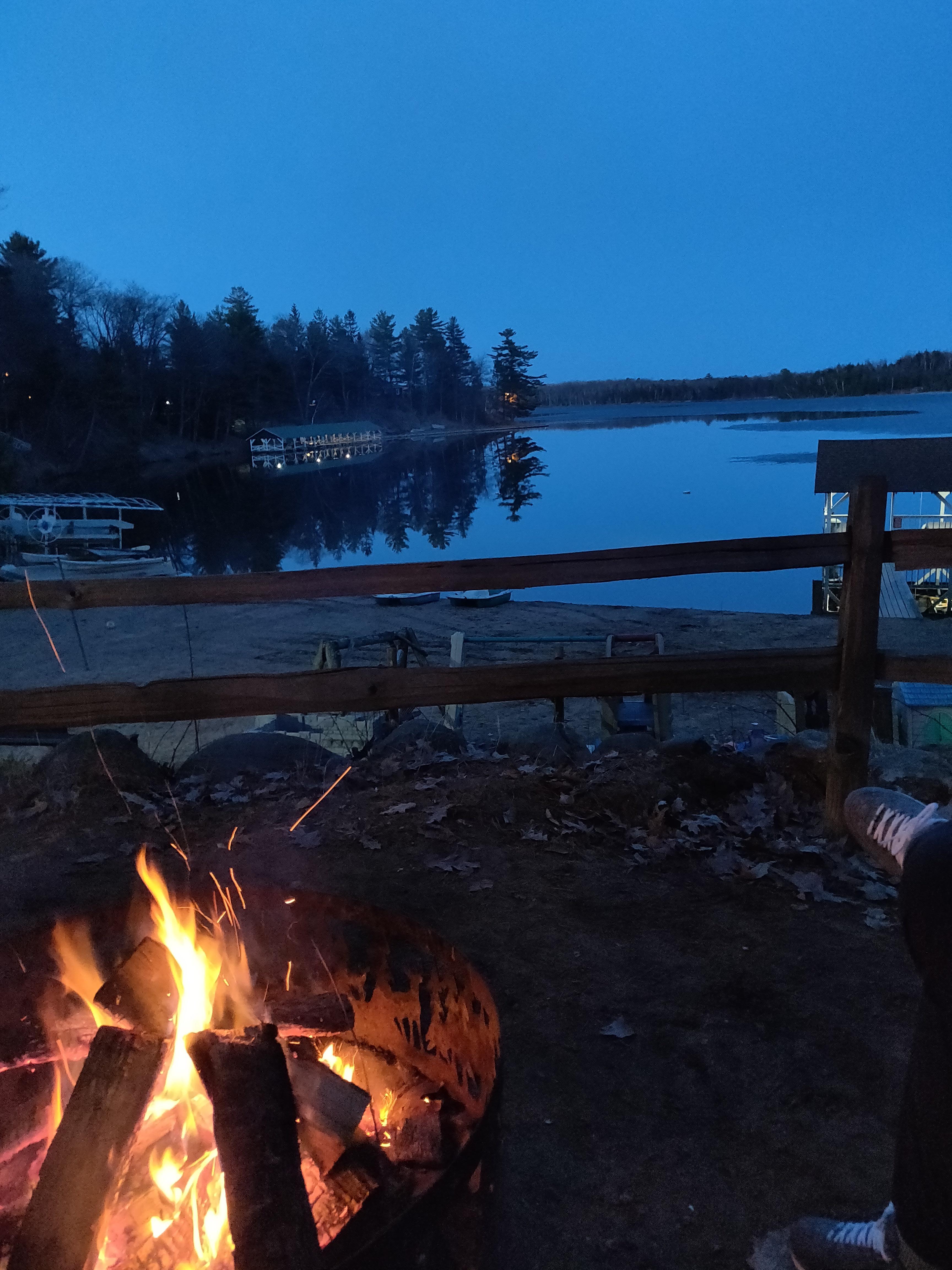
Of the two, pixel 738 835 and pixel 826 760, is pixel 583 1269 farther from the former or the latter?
pixel 826 760

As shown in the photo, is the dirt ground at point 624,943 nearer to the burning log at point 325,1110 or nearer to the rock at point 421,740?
the rock at point 421,740

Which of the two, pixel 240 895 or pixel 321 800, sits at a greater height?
pixel 240 895

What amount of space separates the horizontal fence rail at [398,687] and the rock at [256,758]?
55.3 inches

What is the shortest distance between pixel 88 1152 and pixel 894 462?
24194mm

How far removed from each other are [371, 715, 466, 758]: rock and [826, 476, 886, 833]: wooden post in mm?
2465

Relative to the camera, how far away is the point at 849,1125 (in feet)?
8.19

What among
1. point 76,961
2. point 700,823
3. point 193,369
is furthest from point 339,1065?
point 193,369

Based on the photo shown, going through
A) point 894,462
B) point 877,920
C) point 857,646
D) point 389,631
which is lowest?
point 389,631

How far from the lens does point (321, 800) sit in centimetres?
495

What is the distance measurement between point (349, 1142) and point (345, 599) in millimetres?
28469

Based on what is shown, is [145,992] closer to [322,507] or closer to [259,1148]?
[259,1148]

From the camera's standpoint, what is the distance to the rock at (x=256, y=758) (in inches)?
215

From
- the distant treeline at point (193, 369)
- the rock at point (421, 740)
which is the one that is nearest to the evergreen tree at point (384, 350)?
the distant treeline at point (193, 369)

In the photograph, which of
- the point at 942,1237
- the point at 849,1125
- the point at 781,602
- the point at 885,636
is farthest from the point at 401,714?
the point at 781,602
